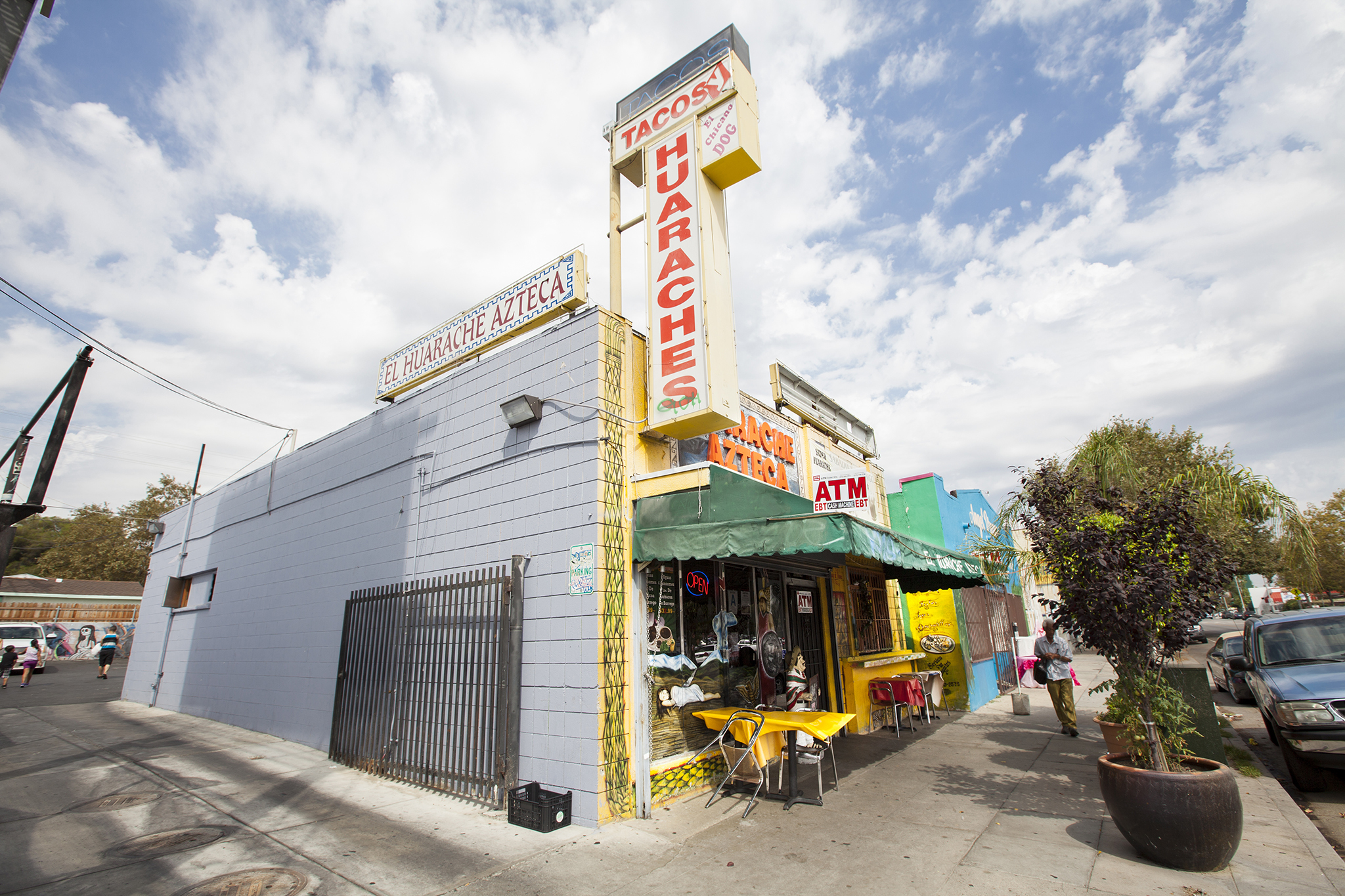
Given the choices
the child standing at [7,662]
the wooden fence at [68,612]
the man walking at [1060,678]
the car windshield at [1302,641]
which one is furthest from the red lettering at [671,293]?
the wooden fence at [68,612]

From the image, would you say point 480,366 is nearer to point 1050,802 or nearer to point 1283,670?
point 1050,802

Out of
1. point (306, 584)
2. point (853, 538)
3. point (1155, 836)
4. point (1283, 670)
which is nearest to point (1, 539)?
point (306, 584)

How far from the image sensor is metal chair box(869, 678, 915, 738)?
390 inches

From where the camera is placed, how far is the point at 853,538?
553 centimetres

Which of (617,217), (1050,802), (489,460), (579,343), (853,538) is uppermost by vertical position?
(617,217)

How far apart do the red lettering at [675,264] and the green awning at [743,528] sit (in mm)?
2392

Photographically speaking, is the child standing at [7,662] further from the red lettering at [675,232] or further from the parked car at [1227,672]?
the parked car at [1227,672]

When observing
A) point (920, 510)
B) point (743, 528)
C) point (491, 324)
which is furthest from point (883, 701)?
point (491, 324)

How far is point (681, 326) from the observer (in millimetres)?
6812

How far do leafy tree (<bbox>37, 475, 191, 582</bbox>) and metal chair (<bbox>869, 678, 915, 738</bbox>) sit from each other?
1971 inches

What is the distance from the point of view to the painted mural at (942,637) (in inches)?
477

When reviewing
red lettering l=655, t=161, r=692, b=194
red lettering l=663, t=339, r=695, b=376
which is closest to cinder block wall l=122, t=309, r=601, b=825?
red lettering l=663, t=339, r=695, b=376

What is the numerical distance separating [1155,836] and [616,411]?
568 centimetres

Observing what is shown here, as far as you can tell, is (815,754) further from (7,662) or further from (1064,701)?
(7,662)
